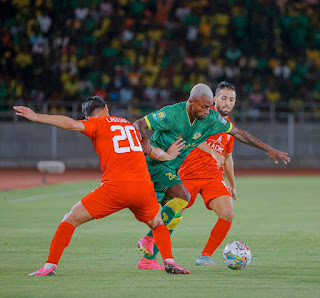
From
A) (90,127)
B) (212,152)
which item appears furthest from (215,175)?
(90,127)

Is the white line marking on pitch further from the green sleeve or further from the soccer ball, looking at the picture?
the soccer ball

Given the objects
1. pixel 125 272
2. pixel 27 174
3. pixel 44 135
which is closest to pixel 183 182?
pixel 125 272

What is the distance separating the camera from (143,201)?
6.98 m

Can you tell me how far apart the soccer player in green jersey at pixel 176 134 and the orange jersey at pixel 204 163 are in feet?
2.17

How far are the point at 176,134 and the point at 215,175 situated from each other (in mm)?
1072

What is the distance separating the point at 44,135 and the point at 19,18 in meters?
5.32

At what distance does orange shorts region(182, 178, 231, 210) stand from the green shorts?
2.05 ft

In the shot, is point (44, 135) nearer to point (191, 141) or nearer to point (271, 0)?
point (271, 0)

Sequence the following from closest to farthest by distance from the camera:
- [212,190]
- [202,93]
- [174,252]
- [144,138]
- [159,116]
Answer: [202,93], [144,138], [159,116], [212,190], [174,252]

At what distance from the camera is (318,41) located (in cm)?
3262

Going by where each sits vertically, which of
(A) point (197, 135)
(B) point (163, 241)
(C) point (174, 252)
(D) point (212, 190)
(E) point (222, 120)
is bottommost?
(C) point (174, 252)

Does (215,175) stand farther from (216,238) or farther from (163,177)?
(163,177)

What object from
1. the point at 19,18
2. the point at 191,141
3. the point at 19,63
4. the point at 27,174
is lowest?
the point at 27,174

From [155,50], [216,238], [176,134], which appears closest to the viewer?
[176,134]
